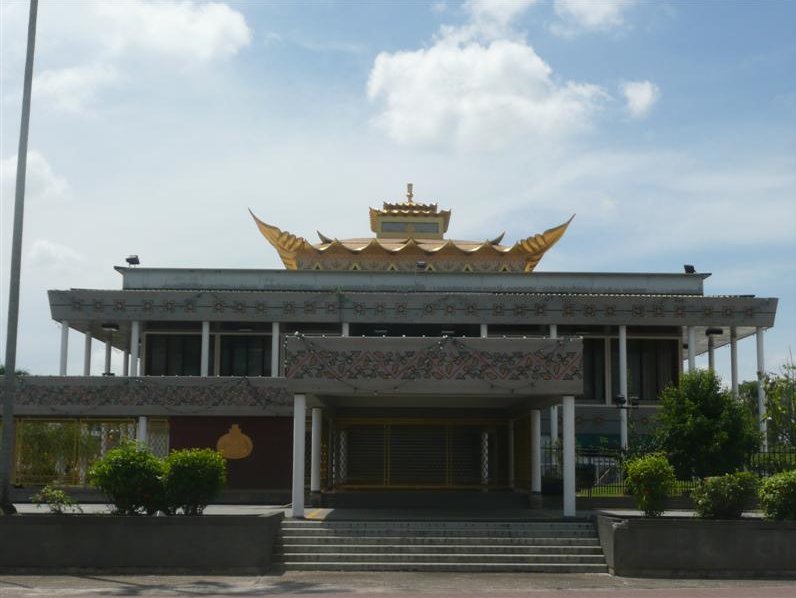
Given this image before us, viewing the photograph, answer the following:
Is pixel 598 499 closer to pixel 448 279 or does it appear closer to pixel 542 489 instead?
pixel 542 489

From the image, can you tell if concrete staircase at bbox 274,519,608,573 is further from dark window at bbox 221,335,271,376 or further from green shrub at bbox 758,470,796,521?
dark window at bbox 221,335,271,376

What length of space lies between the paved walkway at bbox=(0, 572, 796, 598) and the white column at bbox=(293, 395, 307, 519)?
128 inches

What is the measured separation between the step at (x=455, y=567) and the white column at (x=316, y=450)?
5.97 m

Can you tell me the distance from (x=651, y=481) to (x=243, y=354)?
25.6 m

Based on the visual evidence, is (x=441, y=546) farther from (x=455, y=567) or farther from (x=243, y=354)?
(x=243, y=354)

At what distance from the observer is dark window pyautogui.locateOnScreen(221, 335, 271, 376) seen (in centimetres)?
4272

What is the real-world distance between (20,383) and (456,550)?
1729 centimetres

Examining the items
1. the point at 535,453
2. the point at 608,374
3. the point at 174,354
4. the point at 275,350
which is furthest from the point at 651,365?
the point at 174,354

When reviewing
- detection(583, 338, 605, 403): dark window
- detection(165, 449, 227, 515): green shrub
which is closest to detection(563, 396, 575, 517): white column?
detection(165, 449, 227, 515): green shrub

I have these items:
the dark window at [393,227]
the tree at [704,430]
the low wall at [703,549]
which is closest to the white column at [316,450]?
the low wall at [703,549]

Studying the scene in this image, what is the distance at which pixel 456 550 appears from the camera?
65.3 ft

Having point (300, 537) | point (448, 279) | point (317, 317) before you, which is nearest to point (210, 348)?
point (317, 317)

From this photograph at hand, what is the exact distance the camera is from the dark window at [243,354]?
42.7 metres

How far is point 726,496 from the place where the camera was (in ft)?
64.4
